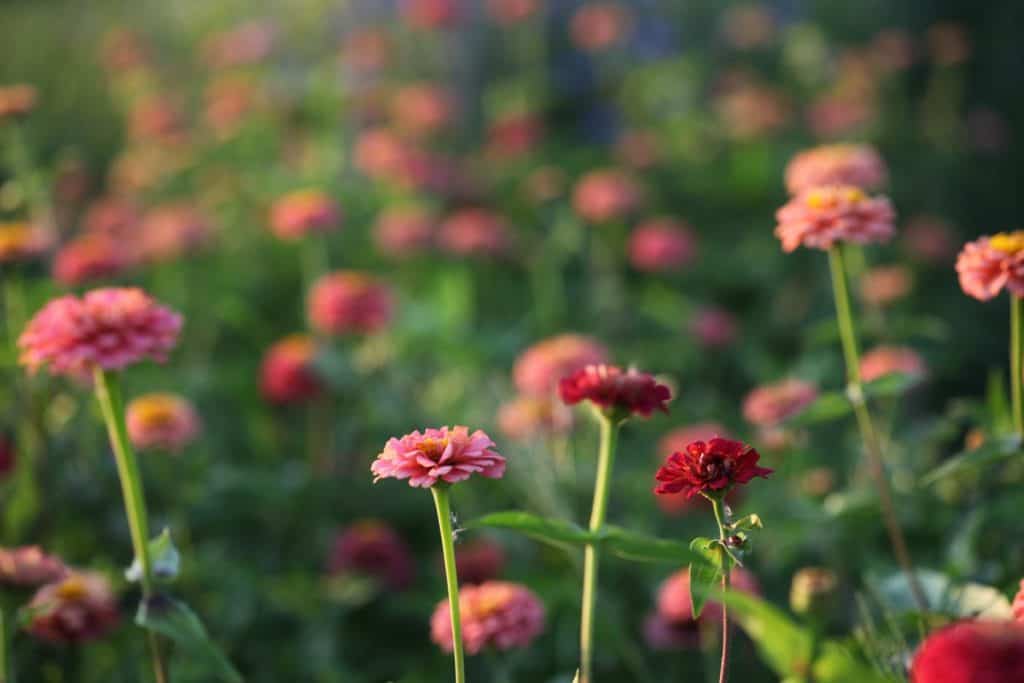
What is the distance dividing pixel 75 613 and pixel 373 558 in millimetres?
656

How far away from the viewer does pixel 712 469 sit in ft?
3.15

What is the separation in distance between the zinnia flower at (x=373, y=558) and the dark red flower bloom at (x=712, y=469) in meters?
1.09

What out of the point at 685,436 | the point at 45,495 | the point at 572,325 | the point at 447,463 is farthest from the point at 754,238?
the point at 447,463

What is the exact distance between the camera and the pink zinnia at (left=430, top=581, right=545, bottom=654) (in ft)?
4.25

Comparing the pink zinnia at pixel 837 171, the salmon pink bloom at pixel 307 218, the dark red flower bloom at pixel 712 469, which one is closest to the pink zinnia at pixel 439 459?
the dark red flower bloom at pixel 712 469

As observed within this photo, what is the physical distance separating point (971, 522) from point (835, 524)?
239 mm

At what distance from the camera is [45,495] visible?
1888 mm

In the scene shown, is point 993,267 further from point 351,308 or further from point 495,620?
point 351,308

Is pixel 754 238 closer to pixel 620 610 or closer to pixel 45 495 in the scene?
pixel 620 610

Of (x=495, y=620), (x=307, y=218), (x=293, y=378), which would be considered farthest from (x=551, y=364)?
(x=495, y=620)

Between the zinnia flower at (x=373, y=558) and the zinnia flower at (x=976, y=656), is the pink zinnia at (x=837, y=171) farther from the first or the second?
the zinnia flower at (x=976, y=656)

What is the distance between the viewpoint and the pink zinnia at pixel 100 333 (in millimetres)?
1209

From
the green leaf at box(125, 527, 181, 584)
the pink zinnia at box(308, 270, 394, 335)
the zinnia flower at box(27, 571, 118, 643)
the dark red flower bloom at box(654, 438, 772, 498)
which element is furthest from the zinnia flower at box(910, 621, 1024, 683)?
the pink zinnia at box(308, 270, 394, 335)

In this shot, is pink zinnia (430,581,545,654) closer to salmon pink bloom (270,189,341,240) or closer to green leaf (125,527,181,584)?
green leaf (125,527,181,584)
